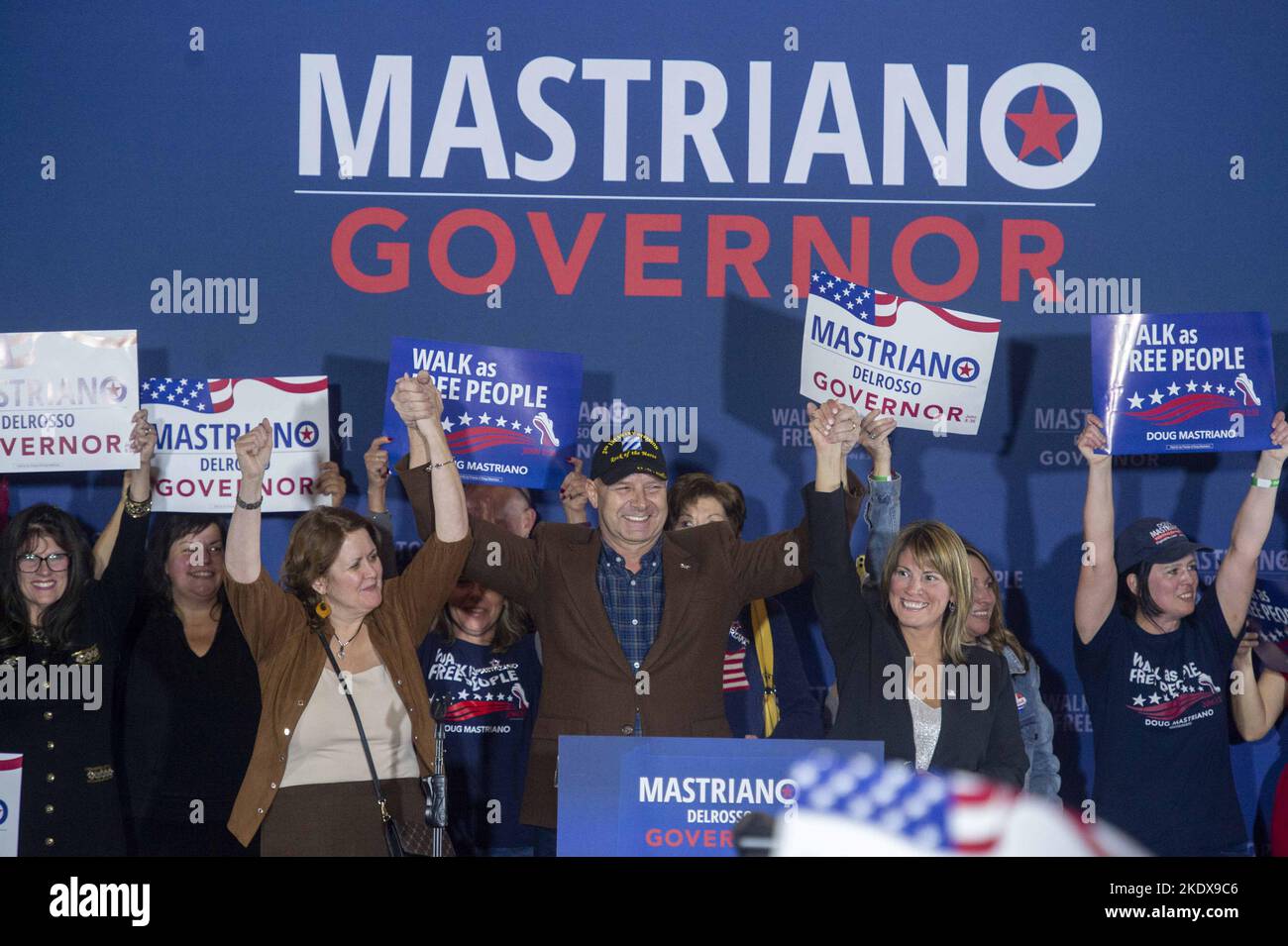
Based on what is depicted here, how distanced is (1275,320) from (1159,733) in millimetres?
1994

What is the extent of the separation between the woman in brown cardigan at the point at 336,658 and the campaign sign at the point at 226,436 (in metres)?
1.04

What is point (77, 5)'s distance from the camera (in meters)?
5.48

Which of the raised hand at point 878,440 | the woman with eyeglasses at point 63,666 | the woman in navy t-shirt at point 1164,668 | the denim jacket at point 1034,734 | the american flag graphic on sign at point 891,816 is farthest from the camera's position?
the woman in navy t-shirt at point 1164,668

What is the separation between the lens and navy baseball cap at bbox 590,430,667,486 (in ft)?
13.3

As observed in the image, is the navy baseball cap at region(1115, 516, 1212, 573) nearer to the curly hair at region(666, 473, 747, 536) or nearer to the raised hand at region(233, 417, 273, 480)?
the curly hair at region(666, 473, 747, 536)

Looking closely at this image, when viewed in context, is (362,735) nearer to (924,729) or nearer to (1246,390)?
(924,729)

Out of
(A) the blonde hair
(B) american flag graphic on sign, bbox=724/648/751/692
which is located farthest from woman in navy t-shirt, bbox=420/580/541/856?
(A) the blonde hair

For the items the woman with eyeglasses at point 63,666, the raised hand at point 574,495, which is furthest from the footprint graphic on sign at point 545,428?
the woman with eyeglasses at point 63,666

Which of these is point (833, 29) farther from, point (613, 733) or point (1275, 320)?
point (613, 733)

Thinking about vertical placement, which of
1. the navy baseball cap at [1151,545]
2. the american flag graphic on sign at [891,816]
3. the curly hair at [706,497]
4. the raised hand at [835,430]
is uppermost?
the raised hand at [835,430]

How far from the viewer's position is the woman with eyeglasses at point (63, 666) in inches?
159

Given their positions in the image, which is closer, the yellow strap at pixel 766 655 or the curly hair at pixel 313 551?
the curly hair at pixel 313 551

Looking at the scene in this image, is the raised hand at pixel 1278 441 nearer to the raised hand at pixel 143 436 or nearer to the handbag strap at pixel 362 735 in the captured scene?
the handbag strap at pixel 362 735

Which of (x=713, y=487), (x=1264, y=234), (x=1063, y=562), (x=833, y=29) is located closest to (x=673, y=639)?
(x=713, y=487)
